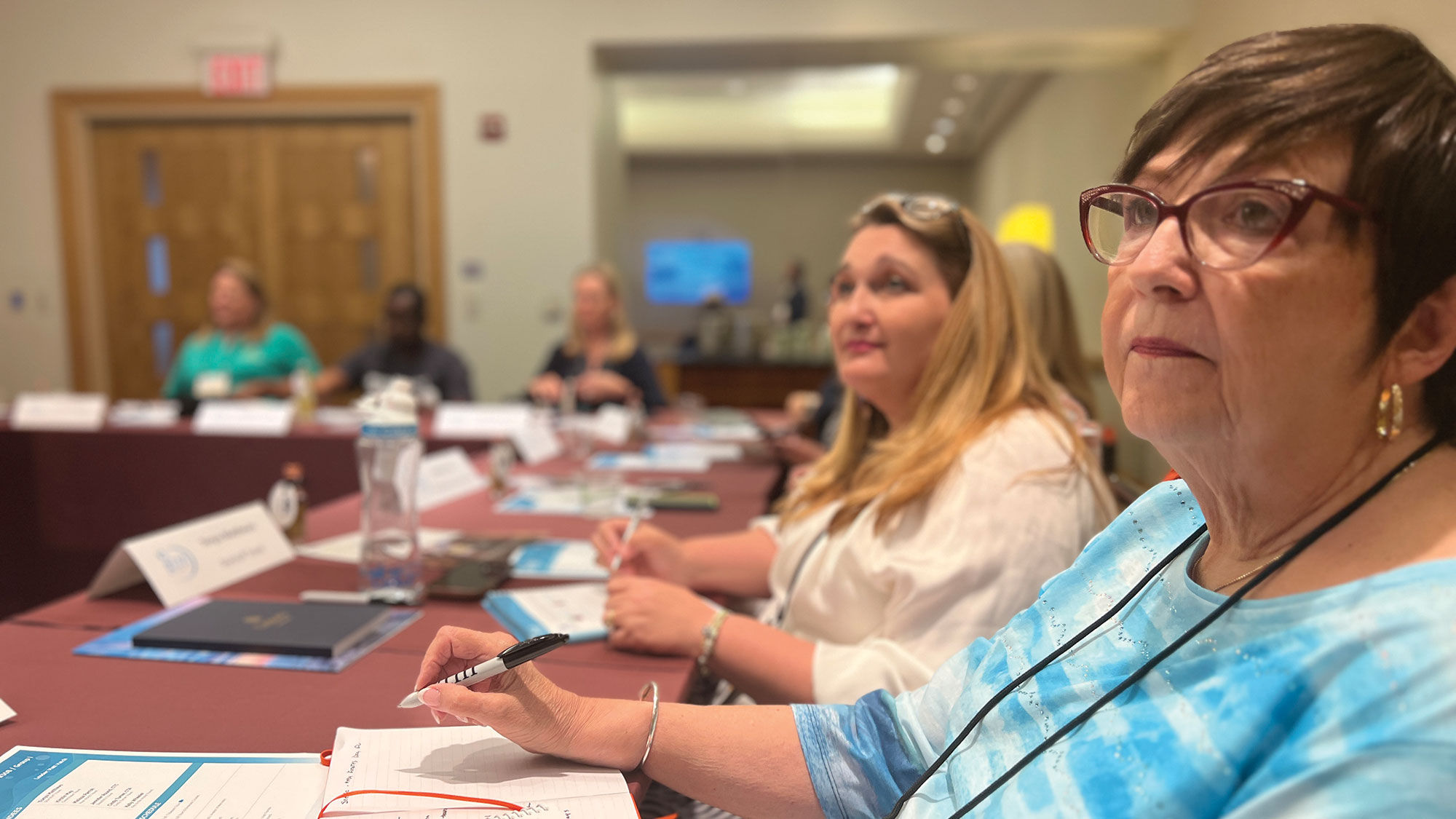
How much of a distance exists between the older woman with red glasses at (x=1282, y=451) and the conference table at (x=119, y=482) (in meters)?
2.62

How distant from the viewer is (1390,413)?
552mm

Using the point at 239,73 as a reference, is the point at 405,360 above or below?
below

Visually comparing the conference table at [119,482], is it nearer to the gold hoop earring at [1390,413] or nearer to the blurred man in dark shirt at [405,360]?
the blurred man in dark shirt at [405,360]

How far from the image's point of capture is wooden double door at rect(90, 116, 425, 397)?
5.28m

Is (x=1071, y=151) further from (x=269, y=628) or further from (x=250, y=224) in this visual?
(x=269, y=628)

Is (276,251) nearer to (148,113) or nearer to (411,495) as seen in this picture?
(148,113)

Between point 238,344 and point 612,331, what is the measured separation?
1.74m

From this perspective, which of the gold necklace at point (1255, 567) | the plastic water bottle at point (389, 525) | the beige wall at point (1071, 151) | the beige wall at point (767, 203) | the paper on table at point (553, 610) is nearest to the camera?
the gold necklace at point (1255, 567)

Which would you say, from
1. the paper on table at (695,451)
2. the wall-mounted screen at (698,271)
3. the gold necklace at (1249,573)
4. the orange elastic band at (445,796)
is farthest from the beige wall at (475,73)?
the gold necklace at (1249,573)

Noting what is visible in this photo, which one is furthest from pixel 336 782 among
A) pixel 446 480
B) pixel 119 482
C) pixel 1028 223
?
pixel 1028 223

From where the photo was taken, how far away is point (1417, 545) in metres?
0.52

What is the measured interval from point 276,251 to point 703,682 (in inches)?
201

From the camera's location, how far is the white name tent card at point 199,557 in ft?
4.02

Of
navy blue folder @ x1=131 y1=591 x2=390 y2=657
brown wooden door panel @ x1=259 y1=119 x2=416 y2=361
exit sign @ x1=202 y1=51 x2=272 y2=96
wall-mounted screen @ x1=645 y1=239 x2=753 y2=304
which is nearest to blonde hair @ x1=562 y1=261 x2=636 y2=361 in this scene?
brown wooden door panel @ x1=259 y1=119 x2=416 y2=361
